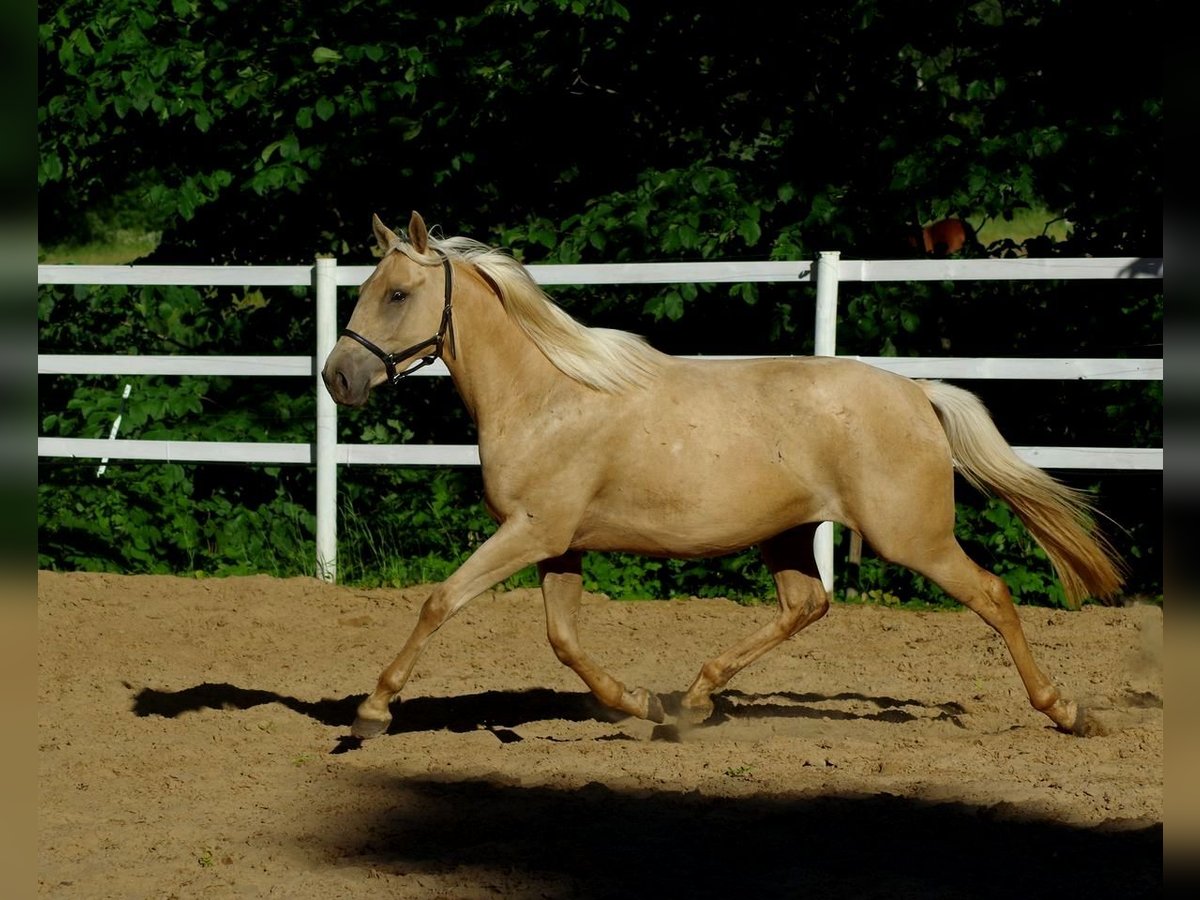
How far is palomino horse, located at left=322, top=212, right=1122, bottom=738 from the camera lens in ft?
16.4

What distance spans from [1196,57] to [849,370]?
4.22 meters

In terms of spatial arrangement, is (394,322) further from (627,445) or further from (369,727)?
(369,727)

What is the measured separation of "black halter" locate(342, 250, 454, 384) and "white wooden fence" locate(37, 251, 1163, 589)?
2939mm

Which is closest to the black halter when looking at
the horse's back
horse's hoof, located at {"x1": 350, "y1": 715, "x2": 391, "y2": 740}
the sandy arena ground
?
the horse's back

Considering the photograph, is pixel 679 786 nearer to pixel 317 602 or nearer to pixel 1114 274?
pixel 317 602

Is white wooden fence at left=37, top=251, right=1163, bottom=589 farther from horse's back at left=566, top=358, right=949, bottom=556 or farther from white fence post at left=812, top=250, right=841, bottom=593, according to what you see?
horse's back at left=566, top=358, right=949, bottom=556

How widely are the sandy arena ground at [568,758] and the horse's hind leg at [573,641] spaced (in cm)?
16

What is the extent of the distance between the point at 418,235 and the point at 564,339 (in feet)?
2.19

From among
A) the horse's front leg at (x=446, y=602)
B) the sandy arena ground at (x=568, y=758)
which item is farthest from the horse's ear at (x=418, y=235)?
the sandy arena ground at (x=568, y=758)

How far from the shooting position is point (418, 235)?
5.06 metres

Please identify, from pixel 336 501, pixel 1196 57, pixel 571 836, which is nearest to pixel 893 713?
pixel 571 836

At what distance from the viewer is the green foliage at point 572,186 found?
26.8ft

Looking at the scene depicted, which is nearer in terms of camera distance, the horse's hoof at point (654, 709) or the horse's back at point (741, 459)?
the horse's back at point (741, 459)

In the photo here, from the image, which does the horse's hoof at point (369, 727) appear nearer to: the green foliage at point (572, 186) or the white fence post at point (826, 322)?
the green foliage at point (572, 186)
